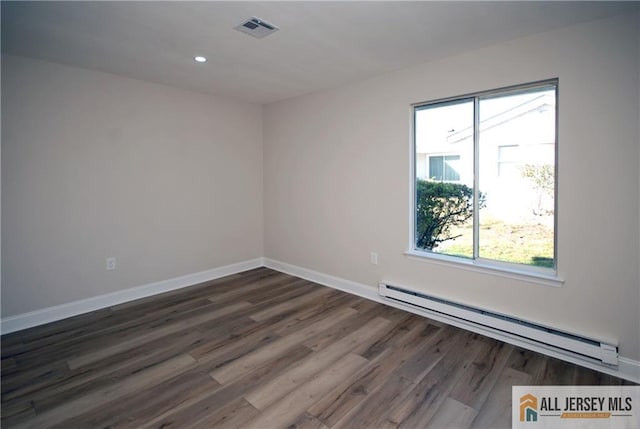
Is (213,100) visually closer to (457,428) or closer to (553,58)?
(553,58)

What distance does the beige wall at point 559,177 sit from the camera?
7.63 ft

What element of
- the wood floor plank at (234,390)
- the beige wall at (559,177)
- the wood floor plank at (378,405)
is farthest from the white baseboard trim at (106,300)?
the wood floor plank at (378,405)

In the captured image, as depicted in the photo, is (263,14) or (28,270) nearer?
(263,14)

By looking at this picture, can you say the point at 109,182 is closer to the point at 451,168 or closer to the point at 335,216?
the point at 335,216

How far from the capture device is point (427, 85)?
3.27 m

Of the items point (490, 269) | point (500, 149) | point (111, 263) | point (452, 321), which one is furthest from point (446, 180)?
point (111, 263)

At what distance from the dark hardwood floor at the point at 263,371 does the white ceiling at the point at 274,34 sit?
2.53 meters

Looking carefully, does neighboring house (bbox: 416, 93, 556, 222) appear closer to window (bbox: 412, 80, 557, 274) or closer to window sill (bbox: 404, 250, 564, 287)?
window (bbox: 412, 80, 557, 274)

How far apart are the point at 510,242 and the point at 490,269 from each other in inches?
11.8

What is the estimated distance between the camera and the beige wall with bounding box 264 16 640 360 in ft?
7.63

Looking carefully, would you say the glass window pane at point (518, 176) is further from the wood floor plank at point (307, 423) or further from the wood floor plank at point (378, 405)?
the wood floor plank at point (307, 423)

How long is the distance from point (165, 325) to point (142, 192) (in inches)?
63.6

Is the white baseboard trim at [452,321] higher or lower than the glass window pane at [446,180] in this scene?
lower


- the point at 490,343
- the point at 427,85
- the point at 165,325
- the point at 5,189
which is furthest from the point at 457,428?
the point at 5,189
